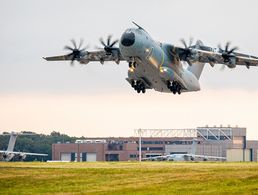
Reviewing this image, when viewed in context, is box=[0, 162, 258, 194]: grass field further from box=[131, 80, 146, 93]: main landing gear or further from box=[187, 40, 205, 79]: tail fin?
box=[187, 40, 205, 79]: tail fin

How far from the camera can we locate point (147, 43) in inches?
2360

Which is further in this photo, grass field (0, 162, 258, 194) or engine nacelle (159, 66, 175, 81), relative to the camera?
engine nacelle (159, 66, 175, 81)

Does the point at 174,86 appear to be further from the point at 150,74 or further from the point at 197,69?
the point at 197,69

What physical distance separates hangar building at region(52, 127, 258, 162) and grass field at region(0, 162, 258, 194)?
11283 centimetres

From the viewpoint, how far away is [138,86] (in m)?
66.2

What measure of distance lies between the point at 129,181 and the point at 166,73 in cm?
1974

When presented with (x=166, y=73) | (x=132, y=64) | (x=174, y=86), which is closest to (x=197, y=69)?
(x=174, y=86)

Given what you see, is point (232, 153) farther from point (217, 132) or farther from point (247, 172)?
point (247, 172)

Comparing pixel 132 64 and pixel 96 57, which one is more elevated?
pixel 96 57

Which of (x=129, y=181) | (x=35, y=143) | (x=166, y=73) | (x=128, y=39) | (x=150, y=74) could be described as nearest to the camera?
(x=129, y=181)

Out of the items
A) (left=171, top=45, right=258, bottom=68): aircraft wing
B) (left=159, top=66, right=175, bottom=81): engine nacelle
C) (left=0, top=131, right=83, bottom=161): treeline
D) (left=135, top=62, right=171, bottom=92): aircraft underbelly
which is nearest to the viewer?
(left=135, top=62, right=171, bottom=92): aircraft underbelly

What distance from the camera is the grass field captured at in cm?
4091

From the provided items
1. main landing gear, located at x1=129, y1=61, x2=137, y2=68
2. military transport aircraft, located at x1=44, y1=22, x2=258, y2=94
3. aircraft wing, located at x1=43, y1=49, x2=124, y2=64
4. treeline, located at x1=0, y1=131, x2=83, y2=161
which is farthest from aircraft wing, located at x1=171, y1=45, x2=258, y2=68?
treeline, located at x1=0, y1=131, x2=83, y2=161

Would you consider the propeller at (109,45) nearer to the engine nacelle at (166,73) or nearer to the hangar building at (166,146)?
the engine nacelle at (166,73)
